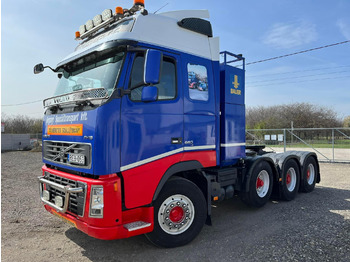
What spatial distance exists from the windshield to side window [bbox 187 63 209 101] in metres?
1.26

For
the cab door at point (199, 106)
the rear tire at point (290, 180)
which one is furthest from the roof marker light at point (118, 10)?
the rear tire at point (290, 180)

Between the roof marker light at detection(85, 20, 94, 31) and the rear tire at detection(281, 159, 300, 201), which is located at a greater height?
the roof marker light at detection(85, 20, 94, 31)

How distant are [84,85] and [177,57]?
149cm

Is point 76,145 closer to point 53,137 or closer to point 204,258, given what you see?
point 53,137

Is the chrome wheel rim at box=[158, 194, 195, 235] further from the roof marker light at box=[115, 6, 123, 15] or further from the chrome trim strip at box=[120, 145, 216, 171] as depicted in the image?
the roof marker light at box=[115, 6, 123, 15]

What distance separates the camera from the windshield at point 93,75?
11.6 feet

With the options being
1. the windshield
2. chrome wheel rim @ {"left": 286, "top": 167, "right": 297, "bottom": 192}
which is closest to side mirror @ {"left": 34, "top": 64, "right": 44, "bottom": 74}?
the windshield

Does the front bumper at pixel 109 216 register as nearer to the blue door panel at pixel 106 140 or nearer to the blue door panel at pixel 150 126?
the blue door panel at pixel 106 140

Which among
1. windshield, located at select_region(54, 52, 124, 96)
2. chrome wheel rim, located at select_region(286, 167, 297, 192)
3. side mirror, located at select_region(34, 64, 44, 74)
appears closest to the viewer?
windshield, located at select_region(54, 52, 124, 96)

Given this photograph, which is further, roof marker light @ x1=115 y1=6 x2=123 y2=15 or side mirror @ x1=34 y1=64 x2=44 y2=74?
side mirror @ x1=34 y1=64 x2=44 y2=74

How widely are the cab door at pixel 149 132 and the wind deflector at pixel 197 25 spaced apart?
0.64m

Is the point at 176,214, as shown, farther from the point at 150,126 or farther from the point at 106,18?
the point at 106,18

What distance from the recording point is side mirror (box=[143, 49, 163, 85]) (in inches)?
131

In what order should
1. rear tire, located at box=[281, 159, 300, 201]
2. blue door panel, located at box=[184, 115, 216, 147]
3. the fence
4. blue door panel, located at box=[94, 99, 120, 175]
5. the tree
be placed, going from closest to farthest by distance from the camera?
1. blue door panel, located at box=[94, 99, 120, 175]
2. blue door panel, located at box=[184, 115, 216, 147]
3. rear tire, located at box=[281, 159, 300, 201]
4. the fence
5. the tree
